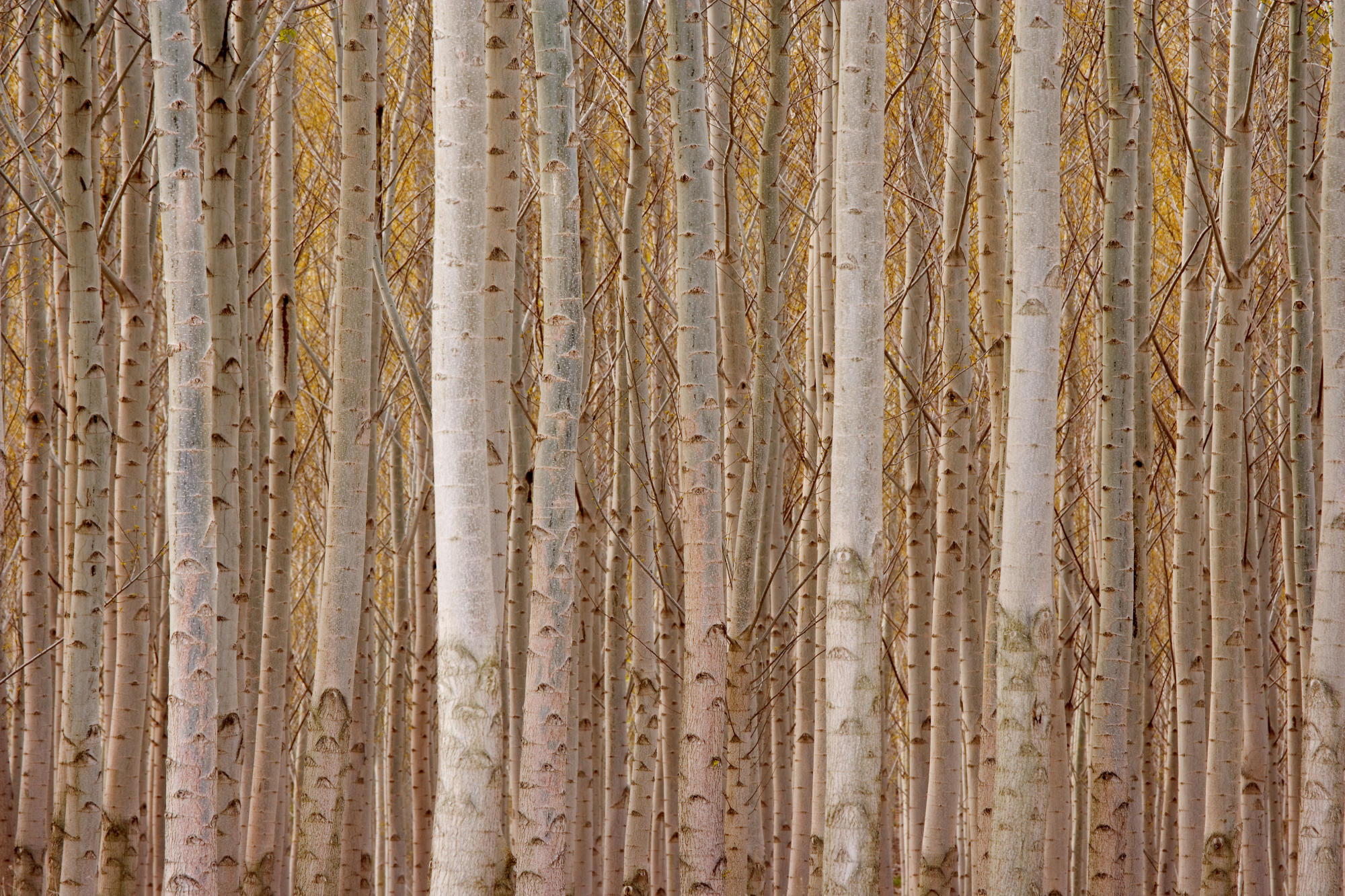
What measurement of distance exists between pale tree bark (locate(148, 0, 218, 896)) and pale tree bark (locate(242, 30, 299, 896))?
1.32m

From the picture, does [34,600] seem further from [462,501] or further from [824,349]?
[824,349]

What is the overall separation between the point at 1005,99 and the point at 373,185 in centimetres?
462

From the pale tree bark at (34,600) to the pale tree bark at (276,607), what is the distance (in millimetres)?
891

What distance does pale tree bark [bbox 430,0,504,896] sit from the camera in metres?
3.19

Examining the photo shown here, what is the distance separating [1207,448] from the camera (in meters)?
7.57

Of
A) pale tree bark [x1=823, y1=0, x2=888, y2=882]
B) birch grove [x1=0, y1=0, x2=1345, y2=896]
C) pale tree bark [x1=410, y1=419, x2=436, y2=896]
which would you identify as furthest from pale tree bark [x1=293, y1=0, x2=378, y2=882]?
pale tree bark [x1=410, y1=419, x2=436, y2=896]

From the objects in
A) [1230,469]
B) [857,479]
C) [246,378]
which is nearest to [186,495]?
[857,479]

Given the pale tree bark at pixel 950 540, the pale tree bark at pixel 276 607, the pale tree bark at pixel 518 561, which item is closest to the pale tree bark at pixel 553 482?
the pale tree bark at pixel 276 607

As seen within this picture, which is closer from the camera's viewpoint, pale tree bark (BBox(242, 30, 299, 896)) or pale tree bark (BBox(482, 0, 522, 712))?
pale tree bark (BBox(482, 0, 522, 712))

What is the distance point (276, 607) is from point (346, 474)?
1058 mm

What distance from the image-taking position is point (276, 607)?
5227 mm

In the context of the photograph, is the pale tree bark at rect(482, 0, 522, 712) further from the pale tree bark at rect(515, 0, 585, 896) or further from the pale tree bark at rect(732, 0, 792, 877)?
the pale tree bark at rect(732, 0, 792, 877)

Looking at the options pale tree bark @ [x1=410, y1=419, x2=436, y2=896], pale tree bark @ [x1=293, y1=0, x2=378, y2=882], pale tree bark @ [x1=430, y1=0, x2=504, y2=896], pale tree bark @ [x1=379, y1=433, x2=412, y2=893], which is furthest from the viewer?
pale tree bark @ [x1=379, y1=433, x2=412, y2=893]

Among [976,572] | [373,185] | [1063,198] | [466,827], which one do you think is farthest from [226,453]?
[1063,198]
